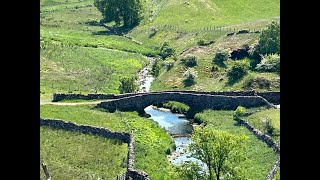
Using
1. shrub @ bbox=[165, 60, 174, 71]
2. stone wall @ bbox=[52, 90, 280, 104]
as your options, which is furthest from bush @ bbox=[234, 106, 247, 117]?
shrub @ bbox=[165, 60, 174, 71]

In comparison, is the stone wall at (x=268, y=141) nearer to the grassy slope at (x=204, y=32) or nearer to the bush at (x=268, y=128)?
the bush at (x=268, y=128)

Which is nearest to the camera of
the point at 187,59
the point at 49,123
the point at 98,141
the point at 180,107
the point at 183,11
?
the point at 98,141

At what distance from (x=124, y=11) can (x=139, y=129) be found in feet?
228

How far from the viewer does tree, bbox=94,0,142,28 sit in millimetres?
128250

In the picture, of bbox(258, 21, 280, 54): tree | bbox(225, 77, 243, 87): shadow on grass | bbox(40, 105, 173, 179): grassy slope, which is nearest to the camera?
bbox(40, 105, 173, 179): grassy slope

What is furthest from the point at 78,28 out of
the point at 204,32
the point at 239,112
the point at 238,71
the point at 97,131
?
the point at 97,131

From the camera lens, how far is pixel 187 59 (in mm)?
90188

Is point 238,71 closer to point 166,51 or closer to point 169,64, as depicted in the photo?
point 169,64

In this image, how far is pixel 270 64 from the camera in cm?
8106

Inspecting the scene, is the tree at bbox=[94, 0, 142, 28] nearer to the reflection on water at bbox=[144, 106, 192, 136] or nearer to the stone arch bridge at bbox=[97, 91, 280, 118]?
the reflection on water at bbox=[144, 106, 192, 136]

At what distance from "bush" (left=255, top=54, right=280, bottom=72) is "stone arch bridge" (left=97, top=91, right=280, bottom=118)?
7282 millimetres
